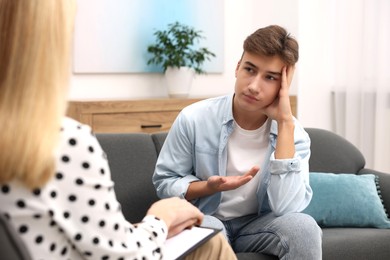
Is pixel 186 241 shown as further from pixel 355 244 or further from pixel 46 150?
pixel 355 244

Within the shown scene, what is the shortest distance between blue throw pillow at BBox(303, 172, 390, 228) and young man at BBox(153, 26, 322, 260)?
0.35 m

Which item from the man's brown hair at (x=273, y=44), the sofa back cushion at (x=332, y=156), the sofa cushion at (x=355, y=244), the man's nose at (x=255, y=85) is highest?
the man's brown hair at (x=273, y=44)

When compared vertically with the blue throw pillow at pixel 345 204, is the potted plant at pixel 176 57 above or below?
above

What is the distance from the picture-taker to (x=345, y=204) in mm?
2900

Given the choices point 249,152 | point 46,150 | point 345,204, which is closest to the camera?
point 46,150

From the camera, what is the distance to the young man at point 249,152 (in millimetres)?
2441

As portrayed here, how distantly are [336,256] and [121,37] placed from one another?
272cm

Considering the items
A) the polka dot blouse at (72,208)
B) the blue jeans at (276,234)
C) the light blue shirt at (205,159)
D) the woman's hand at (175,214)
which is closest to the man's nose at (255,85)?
the light blue shirt at (205,159)

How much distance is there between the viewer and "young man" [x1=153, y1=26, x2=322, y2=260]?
2441 millimetres

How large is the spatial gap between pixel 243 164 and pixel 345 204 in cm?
62

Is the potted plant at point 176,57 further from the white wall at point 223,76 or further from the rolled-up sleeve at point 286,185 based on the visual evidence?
the rolled-up sleeve at point 286,185

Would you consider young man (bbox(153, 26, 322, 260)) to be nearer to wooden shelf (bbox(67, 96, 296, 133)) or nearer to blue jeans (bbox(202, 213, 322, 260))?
blue jeans (bbox(202, 213, 322, 260))

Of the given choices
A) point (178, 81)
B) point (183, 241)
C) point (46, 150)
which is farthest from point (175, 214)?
point (178, 81)

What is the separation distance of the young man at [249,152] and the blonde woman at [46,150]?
112 cm
